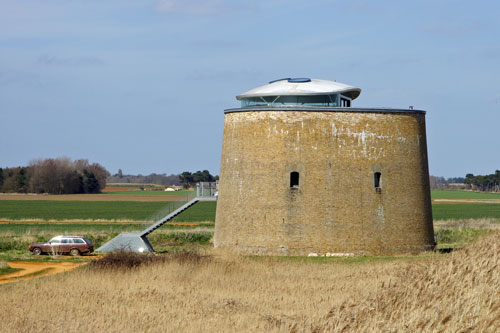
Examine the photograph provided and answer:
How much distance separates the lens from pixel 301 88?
35.4 meters

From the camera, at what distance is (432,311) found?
589 inches

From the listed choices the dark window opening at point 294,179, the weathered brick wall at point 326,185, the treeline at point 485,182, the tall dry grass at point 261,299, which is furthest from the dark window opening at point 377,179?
the treeline at point 485,182

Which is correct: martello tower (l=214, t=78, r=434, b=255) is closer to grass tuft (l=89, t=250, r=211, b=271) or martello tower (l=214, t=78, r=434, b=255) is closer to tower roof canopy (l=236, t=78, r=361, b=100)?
tower roof canopy (l=236, t=78, r=361, b=100)

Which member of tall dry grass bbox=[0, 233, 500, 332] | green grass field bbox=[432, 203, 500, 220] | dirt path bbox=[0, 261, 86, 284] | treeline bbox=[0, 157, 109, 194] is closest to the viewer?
tall dry grass bbox=[0, 233, 500, 332]

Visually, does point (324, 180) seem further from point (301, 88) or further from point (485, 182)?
point (485, 182)

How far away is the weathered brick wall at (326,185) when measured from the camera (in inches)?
1318

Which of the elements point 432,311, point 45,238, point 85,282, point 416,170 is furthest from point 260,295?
point 45,238

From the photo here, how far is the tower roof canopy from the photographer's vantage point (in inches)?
1381

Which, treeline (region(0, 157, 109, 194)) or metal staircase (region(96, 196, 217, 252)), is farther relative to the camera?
treeline (region(0, 157, 109, 194))

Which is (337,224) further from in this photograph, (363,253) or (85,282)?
(85,282)

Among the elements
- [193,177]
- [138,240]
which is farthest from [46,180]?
[138,240]

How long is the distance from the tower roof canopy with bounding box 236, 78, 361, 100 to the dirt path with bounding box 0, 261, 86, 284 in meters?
11.3

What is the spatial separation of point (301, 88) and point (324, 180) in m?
4.61

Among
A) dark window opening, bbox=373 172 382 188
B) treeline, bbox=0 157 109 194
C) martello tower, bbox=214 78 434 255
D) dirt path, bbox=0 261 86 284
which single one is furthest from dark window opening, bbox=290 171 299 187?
treeline, bbox=0 157 109 194
